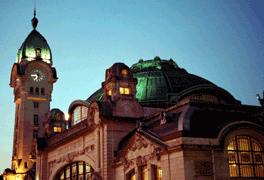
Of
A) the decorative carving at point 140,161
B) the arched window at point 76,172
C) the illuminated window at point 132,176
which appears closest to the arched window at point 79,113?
the arched window at point 76,172

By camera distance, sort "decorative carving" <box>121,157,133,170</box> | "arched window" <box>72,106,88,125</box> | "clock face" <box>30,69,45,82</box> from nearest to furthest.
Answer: "decorative carving" <box>121,157,133,170</box> < "arched window" <box>72,106,88,125</box> < "clock face" <box>30,69,45,82</box>

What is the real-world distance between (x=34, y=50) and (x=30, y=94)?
10.8m

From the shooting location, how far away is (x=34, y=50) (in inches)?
3740

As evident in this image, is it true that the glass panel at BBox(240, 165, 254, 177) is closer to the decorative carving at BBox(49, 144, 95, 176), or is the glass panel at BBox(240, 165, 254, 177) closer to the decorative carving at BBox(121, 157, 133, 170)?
the decorative carving at BBox(121, 157, 133, 170)

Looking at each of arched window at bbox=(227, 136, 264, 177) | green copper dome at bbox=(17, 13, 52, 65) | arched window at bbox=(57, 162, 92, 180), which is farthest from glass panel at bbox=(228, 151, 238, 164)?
green copper dome at bbox=(17, 13, 52, 65)

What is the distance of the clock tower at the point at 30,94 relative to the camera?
88.8m

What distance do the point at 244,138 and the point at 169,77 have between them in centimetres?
2919

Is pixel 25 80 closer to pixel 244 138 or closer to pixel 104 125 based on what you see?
pixel 104 125

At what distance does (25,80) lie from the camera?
3610 inches

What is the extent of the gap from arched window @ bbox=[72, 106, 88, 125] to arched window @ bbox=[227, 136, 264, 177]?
3062cm

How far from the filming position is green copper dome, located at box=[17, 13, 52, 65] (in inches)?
3716

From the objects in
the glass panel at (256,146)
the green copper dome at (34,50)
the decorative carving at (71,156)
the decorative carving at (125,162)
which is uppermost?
the green copper dome at (34,50)

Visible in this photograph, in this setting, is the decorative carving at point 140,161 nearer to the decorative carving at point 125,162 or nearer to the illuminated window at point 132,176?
the decorative carving at point 125,162

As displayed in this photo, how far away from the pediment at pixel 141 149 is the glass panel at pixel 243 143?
6408 mm
